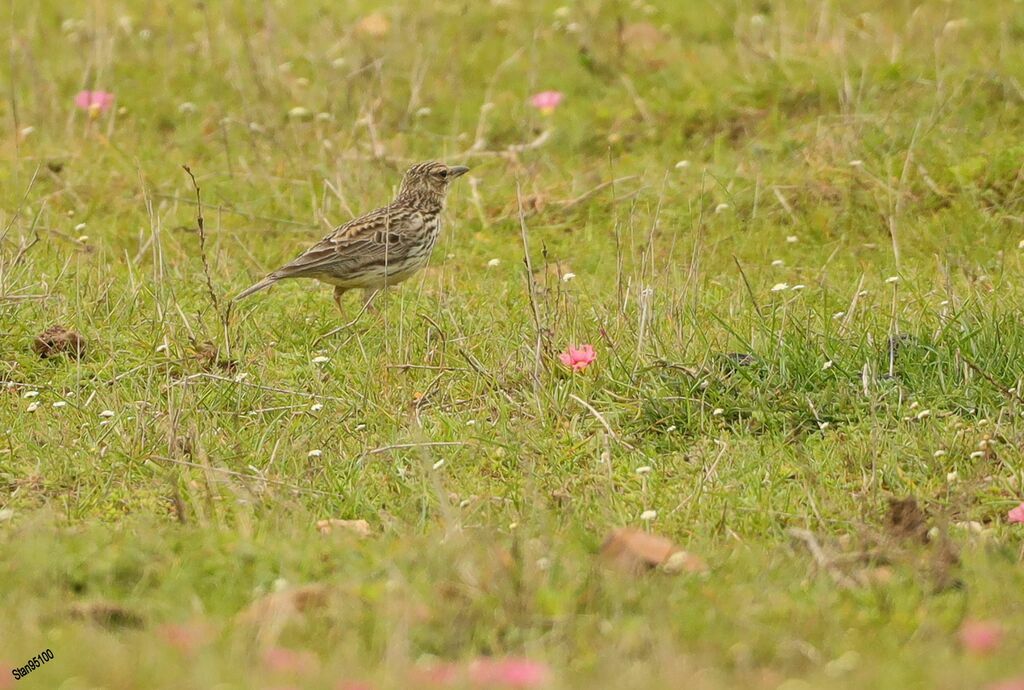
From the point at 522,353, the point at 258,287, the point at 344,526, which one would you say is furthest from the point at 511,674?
the point at 258,287

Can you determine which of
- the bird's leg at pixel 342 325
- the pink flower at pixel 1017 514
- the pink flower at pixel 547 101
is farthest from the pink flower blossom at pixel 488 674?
the pink flower at pixel 547 101

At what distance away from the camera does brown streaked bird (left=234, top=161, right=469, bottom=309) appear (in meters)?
8.48

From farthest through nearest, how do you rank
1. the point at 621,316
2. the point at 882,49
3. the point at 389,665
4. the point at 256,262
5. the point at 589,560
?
1. the point at 882,49
2. the point at 256,262
3. the point at 621,316
4. the point at 589,560
5. the point at 389,665

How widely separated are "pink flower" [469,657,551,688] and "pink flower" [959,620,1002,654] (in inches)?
43.5

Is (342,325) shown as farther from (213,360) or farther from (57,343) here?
(57,343)

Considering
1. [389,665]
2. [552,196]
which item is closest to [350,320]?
[552,196]

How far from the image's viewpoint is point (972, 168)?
988cm

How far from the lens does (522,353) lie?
734 cm

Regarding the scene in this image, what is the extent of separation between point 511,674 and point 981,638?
4.05 feet

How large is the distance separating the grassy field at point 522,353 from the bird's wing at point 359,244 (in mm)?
287

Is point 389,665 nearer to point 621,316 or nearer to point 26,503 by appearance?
point 26,503

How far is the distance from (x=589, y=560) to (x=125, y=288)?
411 centimetres

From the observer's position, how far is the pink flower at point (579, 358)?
7160 millimetres

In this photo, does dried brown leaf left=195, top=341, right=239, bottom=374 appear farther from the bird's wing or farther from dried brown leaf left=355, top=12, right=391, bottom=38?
dried brown leaf left=355, top=12, right=391, bottom=38
